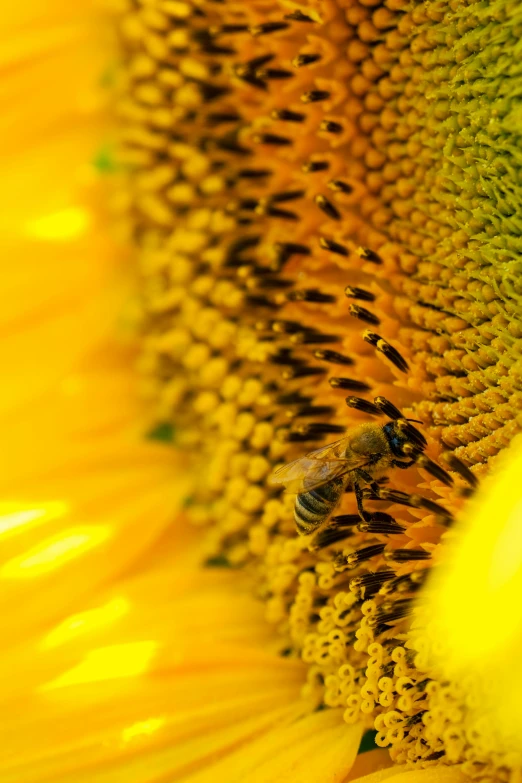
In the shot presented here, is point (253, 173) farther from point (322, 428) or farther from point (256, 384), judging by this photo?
point (322, 428)

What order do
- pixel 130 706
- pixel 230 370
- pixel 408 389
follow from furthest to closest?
1. pixel 230 370
2. pixel 130 706
3. pixel 408 389

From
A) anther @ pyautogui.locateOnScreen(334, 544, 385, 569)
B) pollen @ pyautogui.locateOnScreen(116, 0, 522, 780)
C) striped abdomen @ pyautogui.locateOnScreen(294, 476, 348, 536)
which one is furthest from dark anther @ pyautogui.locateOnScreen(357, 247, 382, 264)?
anther @ pyautogui.locateOnScreen(334, 544, 385, 569)

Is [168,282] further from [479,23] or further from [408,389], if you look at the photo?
[479,23]

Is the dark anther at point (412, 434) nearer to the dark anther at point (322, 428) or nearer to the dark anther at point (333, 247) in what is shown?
the dark anther at point (322, 428)

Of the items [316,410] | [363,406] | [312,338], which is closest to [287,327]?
[312,338]

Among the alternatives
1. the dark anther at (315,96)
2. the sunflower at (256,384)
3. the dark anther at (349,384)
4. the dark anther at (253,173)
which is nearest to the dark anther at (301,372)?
the sunflower at (256,384)

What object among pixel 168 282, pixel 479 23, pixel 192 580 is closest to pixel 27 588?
pixel 192 580
